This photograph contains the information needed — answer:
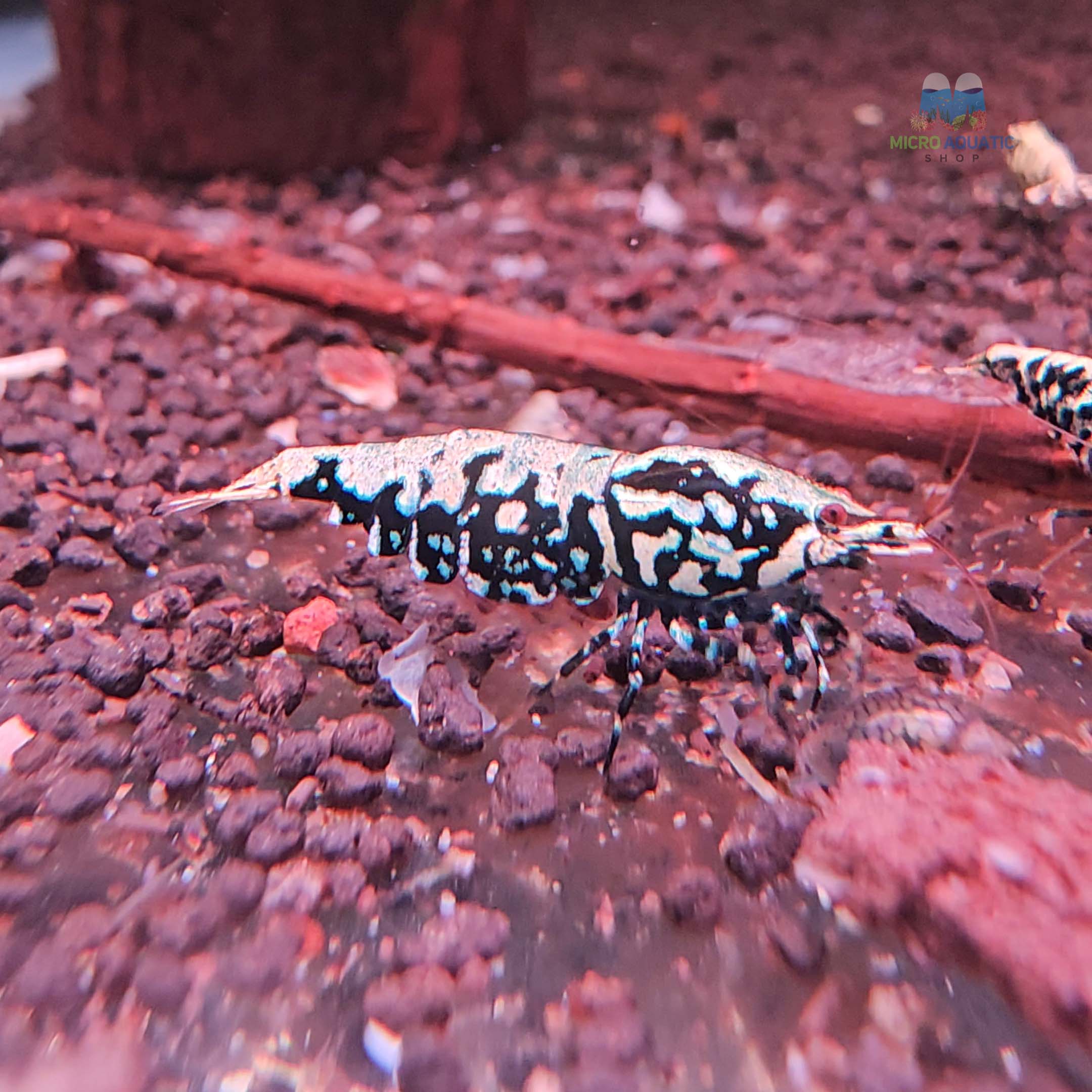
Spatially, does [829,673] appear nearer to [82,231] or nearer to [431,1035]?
[431,1035]

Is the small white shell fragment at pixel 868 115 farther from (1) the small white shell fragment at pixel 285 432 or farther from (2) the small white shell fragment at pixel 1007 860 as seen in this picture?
(2) the small white shell fragment at pixel 1007 860

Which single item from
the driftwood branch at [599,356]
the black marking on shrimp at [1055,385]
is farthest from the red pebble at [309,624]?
the black marking on shrimp at [1055,385]

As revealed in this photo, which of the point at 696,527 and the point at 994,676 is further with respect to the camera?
the point at 994,676

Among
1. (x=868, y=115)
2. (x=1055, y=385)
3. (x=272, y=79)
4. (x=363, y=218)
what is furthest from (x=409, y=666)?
(x=868, y=115)

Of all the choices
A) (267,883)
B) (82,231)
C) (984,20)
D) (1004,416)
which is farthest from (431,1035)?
(984,20)

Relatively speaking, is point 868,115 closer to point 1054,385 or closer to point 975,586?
point 1054,385

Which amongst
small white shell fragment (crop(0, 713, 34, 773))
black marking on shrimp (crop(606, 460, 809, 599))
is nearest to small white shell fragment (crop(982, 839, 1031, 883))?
black marking on shrimp (crop(606, 460, 809, 599))

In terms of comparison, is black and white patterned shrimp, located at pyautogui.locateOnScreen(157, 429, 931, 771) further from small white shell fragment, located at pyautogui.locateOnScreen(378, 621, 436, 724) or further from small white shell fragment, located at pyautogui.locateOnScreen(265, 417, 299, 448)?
small white shell fragment, located at pyautogui.locateOnScreen(265, 417, 299, 448)
